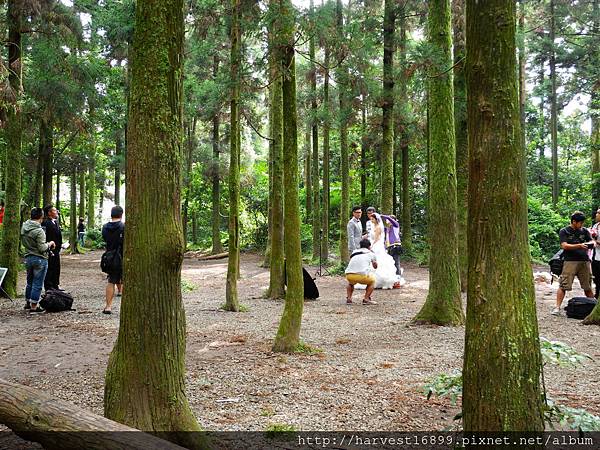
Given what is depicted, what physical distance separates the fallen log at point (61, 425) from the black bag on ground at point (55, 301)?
737 cm

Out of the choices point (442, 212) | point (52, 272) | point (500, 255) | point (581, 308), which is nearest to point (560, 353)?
point (500, 255)

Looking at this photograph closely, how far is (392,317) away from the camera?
1005 cm

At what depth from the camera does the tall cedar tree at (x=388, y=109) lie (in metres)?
17.0

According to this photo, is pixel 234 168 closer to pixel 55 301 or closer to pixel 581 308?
pixel 55 301

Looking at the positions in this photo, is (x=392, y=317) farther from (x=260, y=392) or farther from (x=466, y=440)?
(x=466, y=440)

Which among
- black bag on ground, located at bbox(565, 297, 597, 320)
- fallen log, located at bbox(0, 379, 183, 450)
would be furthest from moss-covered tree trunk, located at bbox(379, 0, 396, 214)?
fallen log, located at bbox(0, 379, 183, 450)

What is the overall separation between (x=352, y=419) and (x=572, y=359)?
1952mm

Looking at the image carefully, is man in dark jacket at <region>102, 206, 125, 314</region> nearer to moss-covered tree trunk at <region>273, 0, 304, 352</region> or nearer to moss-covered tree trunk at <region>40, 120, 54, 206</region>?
moss-covered tree trunk at <region>273, 0, 304, 352</region>

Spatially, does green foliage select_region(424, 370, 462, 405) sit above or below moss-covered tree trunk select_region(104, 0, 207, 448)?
below

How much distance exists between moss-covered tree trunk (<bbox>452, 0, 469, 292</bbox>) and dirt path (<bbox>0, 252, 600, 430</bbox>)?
7.98 ft

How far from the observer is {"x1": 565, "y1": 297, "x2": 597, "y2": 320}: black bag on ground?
380 inches

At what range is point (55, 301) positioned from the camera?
1059 cm

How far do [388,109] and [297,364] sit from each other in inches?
506

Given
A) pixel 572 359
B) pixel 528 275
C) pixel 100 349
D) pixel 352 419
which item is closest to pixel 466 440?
pixel 528 275
